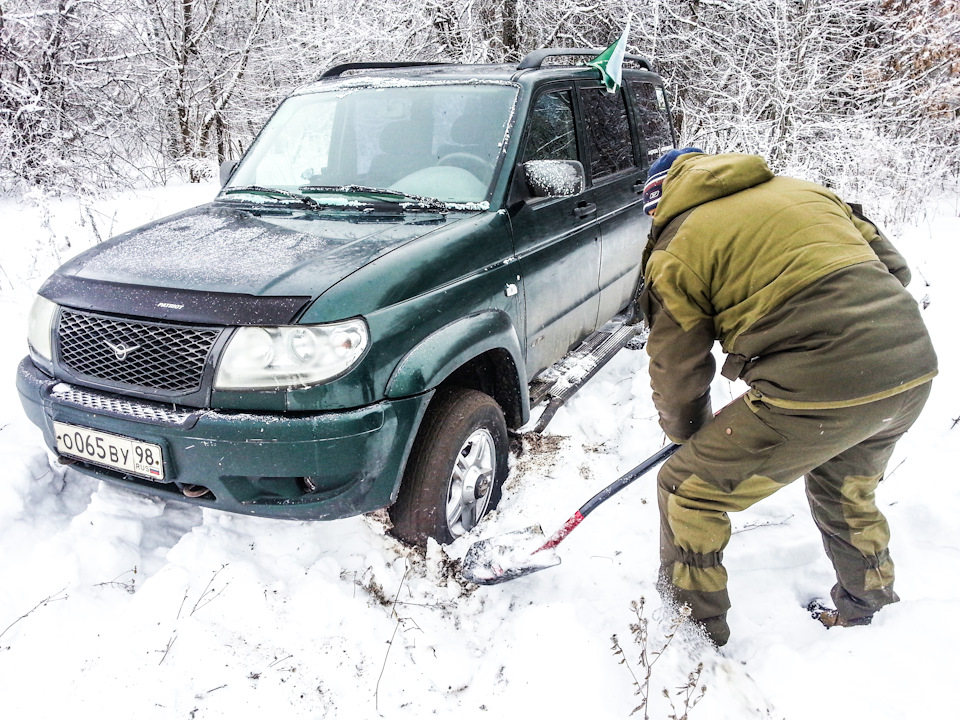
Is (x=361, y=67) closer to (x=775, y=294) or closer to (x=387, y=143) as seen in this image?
(x=387, y=143)

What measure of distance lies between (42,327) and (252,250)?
2.86ft

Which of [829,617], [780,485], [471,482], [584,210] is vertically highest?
[584,210]

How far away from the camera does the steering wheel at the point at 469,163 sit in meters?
2.95

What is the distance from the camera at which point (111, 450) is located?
7.22 ft

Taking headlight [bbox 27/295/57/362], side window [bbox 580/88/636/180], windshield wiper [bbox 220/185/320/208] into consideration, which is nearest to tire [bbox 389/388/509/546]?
windshield wiper [bbox 220/185/320/208]

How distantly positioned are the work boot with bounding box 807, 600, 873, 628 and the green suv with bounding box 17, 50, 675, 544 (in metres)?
1.34

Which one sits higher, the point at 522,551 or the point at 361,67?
the point at 361,67

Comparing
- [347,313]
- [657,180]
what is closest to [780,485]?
[657,180]

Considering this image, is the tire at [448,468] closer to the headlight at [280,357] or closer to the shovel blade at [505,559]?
the shovel blade at [505,559]

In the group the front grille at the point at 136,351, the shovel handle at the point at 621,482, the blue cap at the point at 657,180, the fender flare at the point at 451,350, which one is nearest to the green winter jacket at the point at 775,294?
the blue cap at the point at 657,180

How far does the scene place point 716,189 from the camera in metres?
1.93

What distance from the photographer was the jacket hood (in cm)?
193

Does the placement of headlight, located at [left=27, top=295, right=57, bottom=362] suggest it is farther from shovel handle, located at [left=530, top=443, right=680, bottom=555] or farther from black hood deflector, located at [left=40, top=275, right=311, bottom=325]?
shovel handle, located at [left=530, top=443, right=680, bottom=555]

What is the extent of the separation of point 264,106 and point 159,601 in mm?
14658
